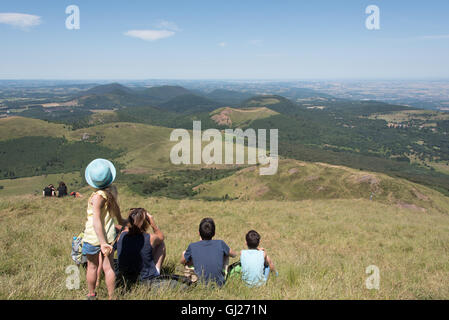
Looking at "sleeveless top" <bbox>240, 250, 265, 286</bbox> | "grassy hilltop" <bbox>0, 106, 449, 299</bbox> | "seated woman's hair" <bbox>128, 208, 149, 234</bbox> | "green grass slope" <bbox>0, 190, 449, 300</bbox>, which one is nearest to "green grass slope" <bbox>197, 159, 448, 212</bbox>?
"grassy hilltop" <bbox>0, 106, 449, 299</bbox>

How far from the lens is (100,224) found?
3986 mm

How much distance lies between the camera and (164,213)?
14.7m

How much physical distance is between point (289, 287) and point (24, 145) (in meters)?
242

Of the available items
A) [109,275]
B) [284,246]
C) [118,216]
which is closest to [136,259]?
[109,275]

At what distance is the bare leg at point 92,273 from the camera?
393 centimetres

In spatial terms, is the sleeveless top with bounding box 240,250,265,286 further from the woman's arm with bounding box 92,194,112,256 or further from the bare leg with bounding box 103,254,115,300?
the woman's arm with bounding box 92,194,112,256

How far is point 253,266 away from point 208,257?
0.99m

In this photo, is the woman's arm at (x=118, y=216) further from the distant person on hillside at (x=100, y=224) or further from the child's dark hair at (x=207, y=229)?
the child's dark hair at (x=207, y=229)

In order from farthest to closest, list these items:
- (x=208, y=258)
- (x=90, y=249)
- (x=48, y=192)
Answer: (x=48, y=192) → (x=208, y=258) → (x=90, y=249)

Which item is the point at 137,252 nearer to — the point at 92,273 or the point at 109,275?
the point at 109,275

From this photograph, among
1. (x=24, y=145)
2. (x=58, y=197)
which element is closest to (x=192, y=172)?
(x=58, y=197)

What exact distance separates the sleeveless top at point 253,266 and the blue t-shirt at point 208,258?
44 centimetres
